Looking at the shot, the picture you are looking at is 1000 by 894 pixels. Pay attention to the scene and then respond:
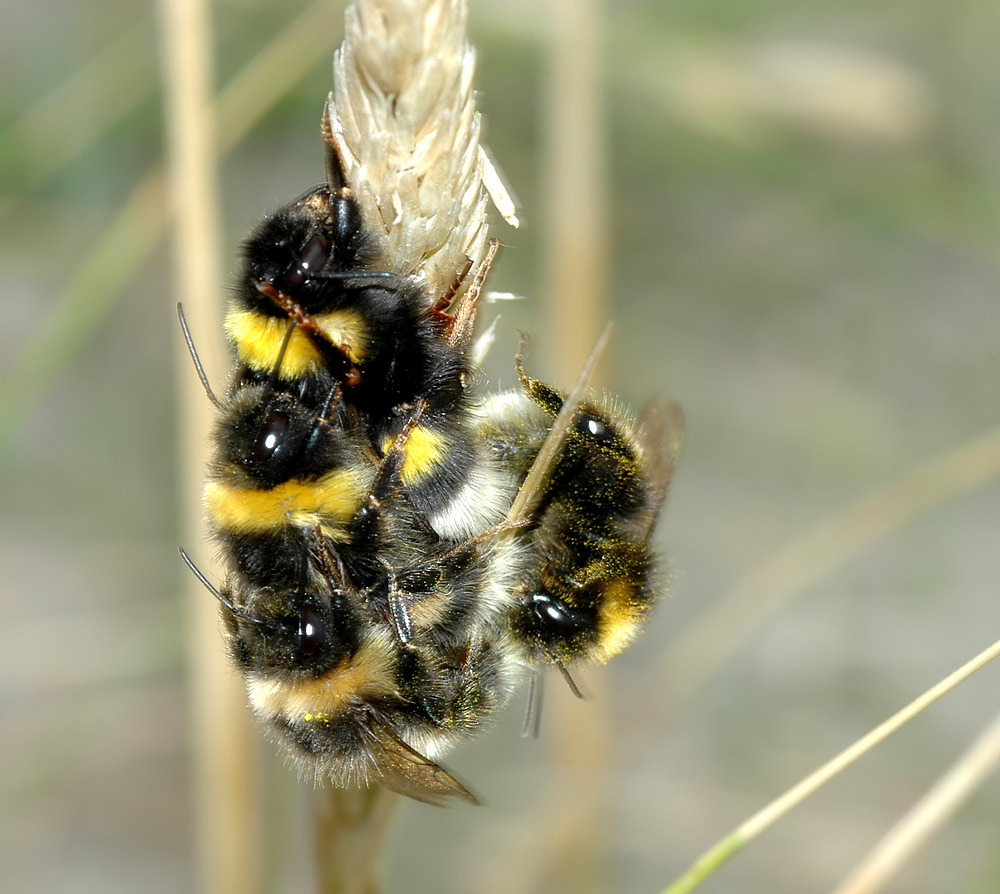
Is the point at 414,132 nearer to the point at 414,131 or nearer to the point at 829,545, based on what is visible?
the point at 414,131

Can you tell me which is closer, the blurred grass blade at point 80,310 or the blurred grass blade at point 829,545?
the blurred grass blade at point 80,310

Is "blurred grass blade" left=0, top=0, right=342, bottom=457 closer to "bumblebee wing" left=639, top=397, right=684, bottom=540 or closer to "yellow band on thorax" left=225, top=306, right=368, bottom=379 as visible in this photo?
"yellow band on thorax" left=225, top=306, right=368, bottom=379

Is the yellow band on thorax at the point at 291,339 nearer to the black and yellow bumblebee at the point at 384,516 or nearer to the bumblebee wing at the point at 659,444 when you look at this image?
the black and yellow bumblebee at the point at 384,516

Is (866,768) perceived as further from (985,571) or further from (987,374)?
(987,374)

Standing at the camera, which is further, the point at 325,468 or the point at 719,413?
the point at 719,413

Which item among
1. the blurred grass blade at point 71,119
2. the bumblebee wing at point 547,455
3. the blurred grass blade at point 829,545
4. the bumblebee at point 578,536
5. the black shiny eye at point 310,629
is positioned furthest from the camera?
the blurred grass blade at point 71,119

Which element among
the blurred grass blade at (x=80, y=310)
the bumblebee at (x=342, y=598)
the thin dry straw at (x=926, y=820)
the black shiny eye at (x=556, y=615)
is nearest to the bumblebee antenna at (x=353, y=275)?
the bumblebee at (x=342, y=598)

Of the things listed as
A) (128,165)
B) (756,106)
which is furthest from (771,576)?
(128,165)

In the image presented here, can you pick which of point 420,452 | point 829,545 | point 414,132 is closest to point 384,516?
point 420,452
